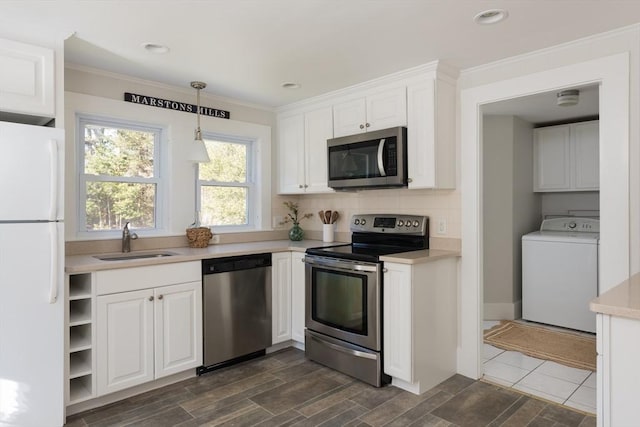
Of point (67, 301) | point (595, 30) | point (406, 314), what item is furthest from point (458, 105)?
point (67, 301)

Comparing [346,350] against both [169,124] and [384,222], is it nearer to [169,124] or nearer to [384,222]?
[384,222]

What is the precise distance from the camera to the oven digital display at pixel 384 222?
3381mm

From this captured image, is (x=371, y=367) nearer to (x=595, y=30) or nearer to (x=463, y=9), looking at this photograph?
(x=463, y=9)

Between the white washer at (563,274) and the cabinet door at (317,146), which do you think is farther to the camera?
the white washer at (563,274)

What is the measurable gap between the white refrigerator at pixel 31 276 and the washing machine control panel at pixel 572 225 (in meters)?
4.73

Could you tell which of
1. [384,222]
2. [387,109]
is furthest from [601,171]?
[384,222]

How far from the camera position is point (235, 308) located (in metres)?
3.13

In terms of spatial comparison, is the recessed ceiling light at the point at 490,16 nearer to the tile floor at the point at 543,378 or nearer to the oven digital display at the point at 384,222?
the oven digital display at the point at 384,222

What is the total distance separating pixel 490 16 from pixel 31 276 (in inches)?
112

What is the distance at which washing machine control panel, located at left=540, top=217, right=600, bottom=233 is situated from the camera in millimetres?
4285

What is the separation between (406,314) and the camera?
8.68 ft

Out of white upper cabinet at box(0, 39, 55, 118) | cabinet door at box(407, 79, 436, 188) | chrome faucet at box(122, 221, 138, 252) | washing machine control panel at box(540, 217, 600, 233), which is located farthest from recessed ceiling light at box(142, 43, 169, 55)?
washing machine control panel at box(540, 217, 600, 233)

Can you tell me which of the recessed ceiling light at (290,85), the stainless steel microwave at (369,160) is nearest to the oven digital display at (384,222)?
the stainless steel microwave at (369,160)

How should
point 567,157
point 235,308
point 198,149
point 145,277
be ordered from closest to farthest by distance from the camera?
point 145,277
point 235,308
point 198,149
point 567,157
